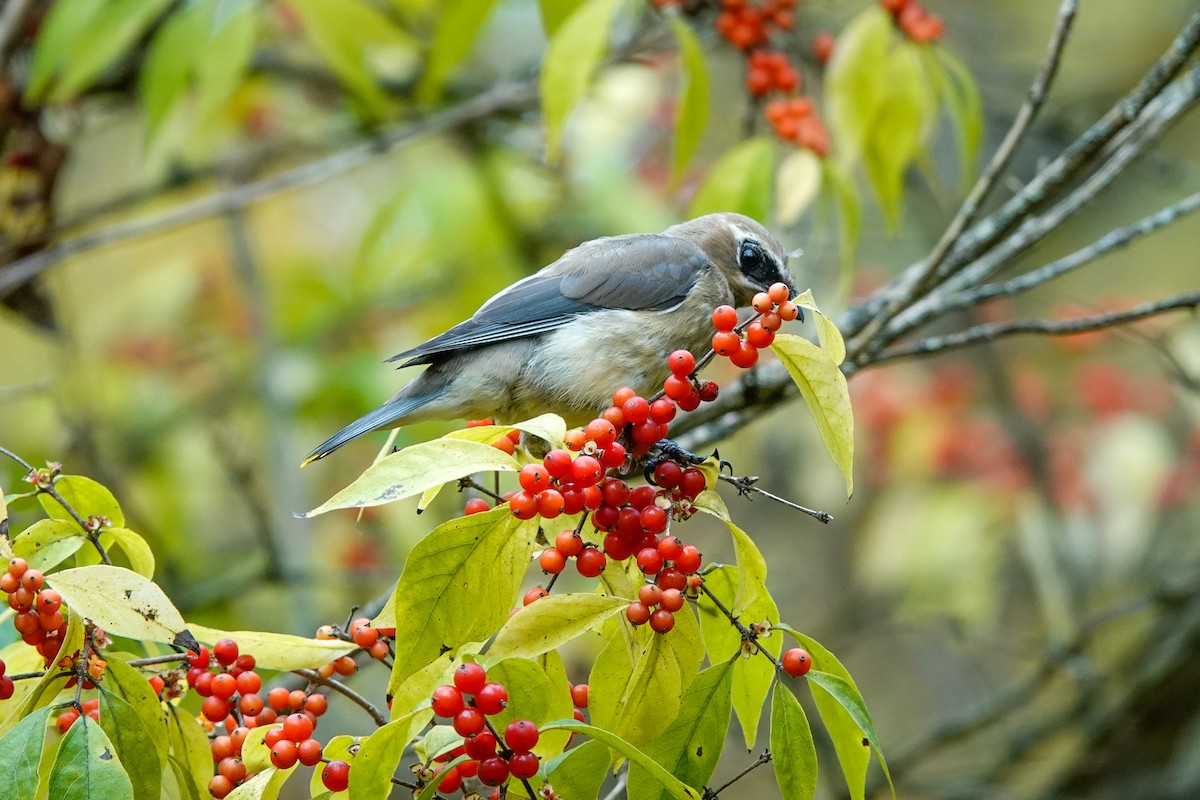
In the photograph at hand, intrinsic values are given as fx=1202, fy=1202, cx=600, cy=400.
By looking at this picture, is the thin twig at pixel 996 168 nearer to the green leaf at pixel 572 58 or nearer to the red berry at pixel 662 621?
the green leaf at pixel 572 58

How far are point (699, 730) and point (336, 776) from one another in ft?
1.98

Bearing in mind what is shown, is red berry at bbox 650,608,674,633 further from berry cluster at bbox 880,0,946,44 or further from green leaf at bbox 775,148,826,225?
berry cluster at bbox 880,0,946,44

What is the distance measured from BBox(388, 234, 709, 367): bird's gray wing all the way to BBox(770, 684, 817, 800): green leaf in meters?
2.03

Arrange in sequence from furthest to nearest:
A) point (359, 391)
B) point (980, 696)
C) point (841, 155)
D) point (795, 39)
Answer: point (980, 696)
point (359, 391)
point (795, 39)
point (841, 155)

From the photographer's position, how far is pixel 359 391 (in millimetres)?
5617

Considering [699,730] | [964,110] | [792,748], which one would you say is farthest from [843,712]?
[964,110]

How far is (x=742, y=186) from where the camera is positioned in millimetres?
3775

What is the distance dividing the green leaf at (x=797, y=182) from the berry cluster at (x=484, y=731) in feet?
7.66

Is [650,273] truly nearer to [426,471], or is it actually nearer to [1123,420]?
[426,471]

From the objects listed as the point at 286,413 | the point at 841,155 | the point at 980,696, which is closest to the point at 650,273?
the point at 841,155

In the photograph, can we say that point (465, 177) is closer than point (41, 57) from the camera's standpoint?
No

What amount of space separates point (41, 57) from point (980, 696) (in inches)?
235

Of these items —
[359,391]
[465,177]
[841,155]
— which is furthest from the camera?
[465,177]

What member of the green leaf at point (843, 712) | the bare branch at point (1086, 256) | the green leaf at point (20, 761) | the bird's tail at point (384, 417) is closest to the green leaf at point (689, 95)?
the bare branch at point (1086, 256)
